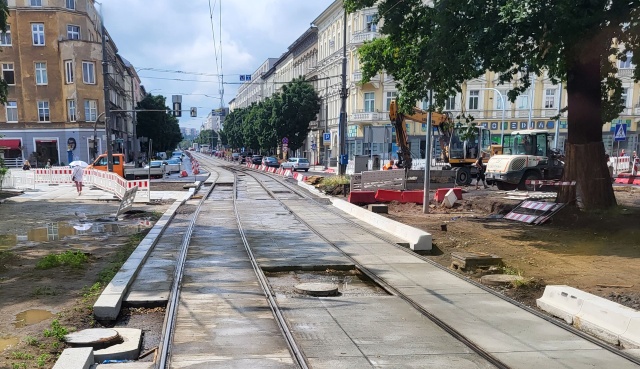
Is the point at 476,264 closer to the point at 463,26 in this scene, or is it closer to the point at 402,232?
the point at 402,232

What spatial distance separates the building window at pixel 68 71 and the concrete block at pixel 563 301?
1985 inches

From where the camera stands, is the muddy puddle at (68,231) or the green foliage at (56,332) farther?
the muddy puddle at (68,231)

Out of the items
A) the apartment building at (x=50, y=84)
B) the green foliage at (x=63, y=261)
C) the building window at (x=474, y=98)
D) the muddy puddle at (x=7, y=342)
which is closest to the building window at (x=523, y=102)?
the building window at (x=474, y=98)

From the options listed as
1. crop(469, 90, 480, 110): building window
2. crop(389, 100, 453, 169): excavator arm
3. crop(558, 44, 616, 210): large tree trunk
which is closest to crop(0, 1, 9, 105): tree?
crop(389, 100, 453, 169): excavator arm

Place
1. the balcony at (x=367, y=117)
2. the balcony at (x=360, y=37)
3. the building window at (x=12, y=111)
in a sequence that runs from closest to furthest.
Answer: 1. the building window at (x=12, y=111)
2. the balcony at (x=360, y=37)
3. the balcony at (x=367, y=117)

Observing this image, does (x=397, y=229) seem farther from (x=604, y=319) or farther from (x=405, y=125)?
(x=405, y=125)

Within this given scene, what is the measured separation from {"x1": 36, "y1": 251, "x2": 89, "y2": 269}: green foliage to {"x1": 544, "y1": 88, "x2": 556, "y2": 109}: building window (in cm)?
5177

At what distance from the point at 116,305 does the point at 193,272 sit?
2264mm

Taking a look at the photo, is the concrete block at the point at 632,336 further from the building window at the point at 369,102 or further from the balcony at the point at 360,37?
the balcony at the point at 360,37

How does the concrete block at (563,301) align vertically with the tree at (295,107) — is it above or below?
below

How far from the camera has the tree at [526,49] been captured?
1024cm

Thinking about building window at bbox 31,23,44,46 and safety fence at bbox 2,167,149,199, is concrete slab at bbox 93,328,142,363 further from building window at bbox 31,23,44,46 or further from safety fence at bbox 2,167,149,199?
building window at bbox 31,23,44,46

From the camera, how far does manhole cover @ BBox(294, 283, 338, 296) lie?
7219mm

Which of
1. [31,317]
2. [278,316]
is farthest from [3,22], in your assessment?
[278,316]
